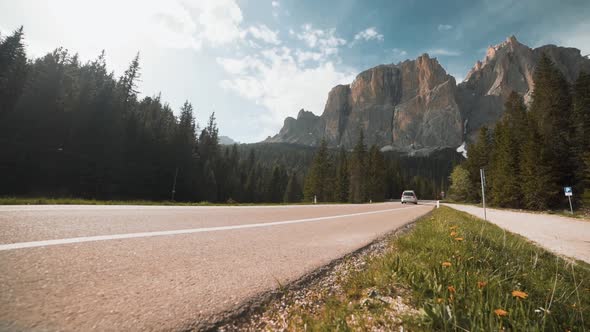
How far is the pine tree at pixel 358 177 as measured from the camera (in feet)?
173

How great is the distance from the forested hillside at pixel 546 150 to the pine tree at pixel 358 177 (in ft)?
71.8

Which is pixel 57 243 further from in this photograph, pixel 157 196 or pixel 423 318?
pixel 157 196

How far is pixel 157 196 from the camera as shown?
3903 centimetres

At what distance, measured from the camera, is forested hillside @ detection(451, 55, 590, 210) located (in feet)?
86.9

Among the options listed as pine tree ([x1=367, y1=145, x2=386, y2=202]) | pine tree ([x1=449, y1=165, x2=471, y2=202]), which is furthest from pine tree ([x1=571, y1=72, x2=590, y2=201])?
pine tree ([x1=367, y1=145, x2=386, y2=202])

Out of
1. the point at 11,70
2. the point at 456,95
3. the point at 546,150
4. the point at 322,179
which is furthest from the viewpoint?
the point at 456,95

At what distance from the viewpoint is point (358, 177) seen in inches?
2111

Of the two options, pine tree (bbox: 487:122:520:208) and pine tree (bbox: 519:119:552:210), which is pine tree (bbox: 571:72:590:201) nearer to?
pine tree (bbox: 519:119:552:210)

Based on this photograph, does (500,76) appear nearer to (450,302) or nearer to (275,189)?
(275,189)

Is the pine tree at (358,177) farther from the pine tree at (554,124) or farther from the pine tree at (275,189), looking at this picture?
the pine tree at (275,189)

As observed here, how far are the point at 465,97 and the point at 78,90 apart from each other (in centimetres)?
22536

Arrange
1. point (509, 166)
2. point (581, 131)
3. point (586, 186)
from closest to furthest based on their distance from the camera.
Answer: point (586, 186), point (581, 131), point (509, 166)

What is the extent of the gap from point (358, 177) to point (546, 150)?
99.6 feet

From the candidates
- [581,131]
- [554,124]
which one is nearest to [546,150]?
[581,131]
